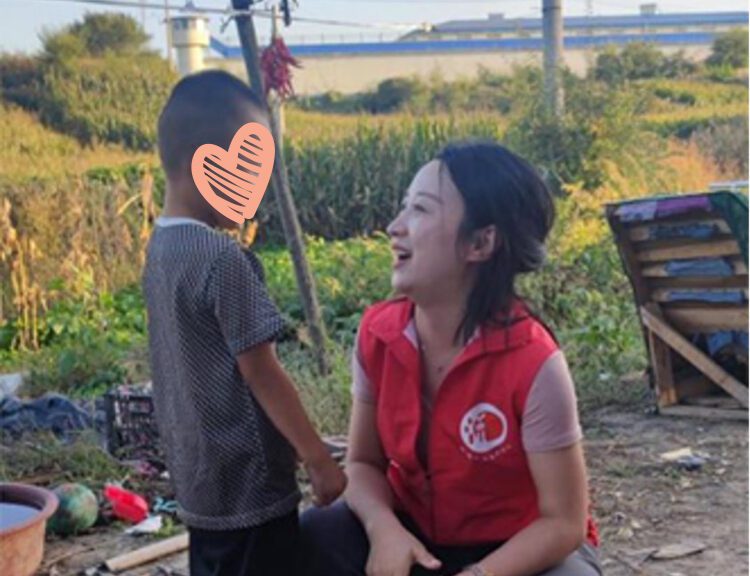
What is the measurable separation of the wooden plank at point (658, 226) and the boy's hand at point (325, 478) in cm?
247

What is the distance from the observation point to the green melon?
3.17 m

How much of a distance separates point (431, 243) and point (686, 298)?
2.79m

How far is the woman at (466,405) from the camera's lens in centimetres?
165

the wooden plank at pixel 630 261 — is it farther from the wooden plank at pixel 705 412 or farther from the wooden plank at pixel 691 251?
the wooden plank at pixel 705 412

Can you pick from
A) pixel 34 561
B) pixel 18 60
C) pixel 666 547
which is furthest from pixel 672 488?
pixel 18 60

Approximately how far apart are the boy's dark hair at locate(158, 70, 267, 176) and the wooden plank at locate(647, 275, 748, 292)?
266 cm

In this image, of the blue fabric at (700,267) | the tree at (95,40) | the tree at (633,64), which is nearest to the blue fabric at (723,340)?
the blue fabric at (700,267)

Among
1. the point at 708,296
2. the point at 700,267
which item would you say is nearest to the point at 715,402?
the point at 708,296

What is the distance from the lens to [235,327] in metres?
1.80

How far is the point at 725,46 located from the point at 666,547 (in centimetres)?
1493

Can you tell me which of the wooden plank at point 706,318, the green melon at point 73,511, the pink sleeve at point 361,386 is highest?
the pink sleeve at point 361,386

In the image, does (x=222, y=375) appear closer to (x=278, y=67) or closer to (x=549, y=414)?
(x=549, y=414)

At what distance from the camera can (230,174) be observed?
1.85 metres

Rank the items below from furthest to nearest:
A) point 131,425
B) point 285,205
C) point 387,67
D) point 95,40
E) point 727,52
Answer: point 387,67, point 727,52, point 95,40, point 285,205, point 131,425
